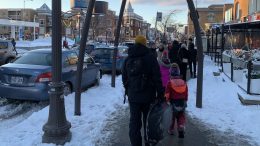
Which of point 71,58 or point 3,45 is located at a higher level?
point 3,45

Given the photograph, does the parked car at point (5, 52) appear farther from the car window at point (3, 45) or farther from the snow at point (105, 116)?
the snow at point (105, 116)

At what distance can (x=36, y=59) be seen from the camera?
1144 cm

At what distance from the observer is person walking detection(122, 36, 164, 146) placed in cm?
599

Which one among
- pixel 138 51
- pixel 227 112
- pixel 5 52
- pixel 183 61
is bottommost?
pixel 227 112

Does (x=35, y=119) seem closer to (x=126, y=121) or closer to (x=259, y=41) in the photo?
(x=126, y=121)

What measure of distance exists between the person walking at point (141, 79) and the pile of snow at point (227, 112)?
8.29ft

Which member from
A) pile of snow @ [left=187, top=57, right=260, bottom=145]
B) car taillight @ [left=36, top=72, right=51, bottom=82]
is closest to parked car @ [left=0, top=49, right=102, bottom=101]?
car taillight @ [left=36, top=72, right=51, bottom=82]

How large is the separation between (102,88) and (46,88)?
130 inches

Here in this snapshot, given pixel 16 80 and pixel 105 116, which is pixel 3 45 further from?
pixel 105 116

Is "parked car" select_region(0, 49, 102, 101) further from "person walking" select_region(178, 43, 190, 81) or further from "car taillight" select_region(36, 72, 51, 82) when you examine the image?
"person walking" select_region(178, 43, 190, 81)

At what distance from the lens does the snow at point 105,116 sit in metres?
7.28

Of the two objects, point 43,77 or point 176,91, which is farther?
point 43,77

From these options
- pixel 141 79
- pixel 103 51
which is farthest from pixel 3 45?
pixel 141 79

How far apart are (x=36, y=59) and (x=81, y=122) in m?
3.64
